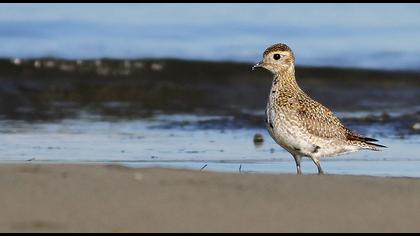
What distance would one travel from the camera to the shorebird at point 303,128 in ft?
36.4

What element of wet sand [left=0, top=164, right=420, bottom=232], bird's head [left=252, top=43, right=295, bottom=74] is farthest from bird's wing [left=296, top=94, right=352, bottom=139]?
wet sand [left=0, top=164, right=420, bottom=232]

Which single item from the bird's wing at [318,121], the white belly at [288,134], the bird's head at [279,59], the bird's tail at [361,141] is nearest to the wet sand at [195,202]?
the white belly at [288,134]

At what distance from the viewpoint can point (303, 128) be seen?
11.1m

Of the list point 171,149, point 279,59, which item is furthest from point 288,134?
point 171,149

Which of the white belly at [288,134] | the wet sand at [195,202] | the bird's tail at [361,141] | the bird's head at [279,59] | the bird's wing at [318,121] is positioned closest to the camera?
the wet sand at [195,202]

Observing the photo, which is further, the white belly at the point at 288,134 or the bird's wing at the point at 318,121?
the bird's wing at the point at 318,121

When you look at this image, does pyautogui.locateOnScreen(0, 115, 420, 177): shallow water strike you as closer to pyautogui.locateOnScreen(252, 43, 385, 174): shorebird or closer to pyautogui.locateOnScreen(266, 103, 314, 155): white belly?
pyautogui.locateOnScreen(252, 43, 385, 174): shorebird

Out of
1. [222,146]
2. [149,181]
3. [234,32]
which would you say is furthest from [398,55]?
[149,181]

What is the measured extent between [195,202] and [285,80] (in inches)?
167

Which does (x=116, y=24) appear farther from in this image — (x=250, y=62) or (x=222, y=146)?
(x=222, y=146)

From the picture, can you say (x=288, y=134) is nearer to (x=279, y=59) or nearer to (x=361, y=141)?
(x=361, y=141)

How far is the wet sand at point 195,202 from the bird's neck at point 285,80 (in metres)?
2.96

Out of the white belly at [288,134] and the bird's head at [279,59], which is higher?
the bird's head at [279,59]

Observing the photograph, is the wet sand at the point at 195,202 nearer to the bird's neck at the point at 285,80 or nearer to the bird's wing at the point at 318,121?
the bird's wing at the point at 318,121
